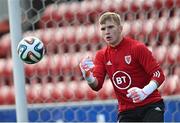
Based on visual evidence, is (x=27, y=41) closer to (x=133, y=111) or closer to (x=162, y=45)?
(x=133, y=111)

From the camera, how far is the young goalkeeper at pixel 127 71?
2309mm

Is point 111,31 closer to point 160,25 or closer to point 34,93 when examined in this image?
point 160,25

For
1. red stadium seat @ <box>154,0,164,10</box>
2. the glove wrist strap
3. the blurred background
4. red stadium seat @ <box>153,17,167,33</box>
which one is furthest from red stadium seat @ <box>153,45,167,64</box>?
the glove wrist strap

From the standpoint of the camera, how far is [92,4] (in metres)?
3.96

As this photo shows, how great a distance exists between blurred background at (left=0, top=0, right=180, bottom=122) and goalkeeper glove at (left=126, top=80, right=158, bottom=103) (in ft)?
3.47

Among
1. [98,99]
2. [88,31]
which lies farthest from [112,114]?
[88,31]

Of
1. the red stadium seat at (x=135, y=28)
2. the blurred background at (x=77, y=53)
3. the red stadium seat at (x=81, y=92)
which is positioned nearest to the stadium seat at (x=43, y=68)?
the blurred background at (x=77, y=53)

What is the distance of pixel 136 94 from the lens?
7.13 feet

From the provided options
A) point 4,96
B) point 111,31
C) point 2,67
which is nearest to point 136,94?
point 111,31

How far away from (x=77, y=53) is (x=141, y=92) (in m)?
1.82

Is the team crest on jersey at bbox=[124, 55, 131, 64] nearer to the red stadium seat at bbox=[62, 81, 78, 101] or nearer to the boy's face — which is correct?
the boy's face

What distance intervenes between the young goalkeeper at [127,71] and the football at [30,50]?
0.31m

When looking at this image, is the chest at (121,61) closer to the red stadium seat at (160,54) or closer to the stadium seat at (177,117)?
the stadium seat at (177,117)

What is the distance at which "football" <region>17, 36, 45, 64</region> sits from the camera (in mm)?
2516
